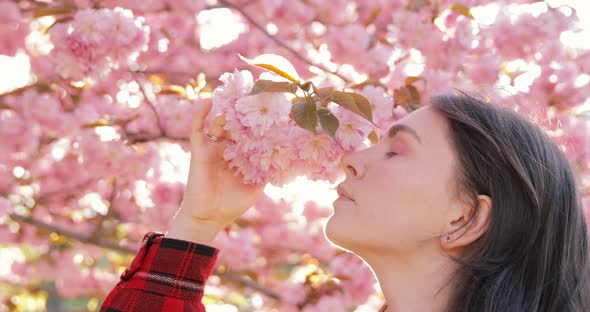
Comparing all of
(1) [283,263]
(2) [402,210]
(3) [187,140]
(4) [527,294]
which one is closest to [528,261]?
(4) [527,294]

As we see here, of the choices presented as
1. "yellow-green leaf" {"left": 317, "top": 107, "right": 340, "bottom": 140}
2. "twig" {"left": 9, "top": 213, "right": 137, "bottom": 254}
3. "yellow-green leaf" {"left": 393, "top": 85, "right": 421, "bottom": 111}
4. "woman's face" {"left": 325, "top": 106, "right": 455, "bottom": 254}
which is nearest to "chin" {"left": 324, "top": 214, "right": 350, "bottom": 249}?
"woman's face" {"left": 325, "top": 106, "right": 455, "bottom": 254}

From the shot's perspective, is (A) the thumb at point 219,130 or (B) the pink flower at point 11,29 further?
(B) the pink flower at point 11,29

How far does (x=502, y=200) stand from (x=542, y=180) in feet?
0.31

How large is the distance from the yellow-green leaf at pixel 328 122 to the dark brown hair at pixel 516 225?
0.26 m

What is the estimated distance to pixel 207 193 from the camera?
1.74 meters

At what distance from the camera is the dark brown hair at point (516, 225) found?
151 cm

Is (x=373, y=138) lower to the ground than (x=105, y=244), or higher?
higher

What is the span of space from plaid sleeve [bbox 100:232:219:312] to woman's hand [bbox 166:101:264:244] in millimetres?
31

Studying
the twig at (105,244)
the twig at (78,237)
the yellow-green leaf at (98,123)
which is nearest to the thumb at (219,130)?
the yellow-green leaf at (98,123)

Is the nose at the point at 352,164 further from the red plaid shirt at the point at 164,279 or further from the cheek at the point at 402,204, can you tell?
the red plaid shirt at the point at 164,279

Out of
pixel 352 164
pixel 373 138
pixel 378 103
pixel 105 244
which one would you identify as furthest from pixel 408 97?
pixel 105 244

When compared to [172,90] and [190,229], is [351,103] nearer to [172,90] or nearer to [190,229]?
[190,229]

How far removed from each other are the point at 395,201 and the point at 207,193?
16.6 inches

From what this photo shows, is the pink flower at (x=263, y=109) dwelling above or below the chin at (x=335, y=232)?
above
